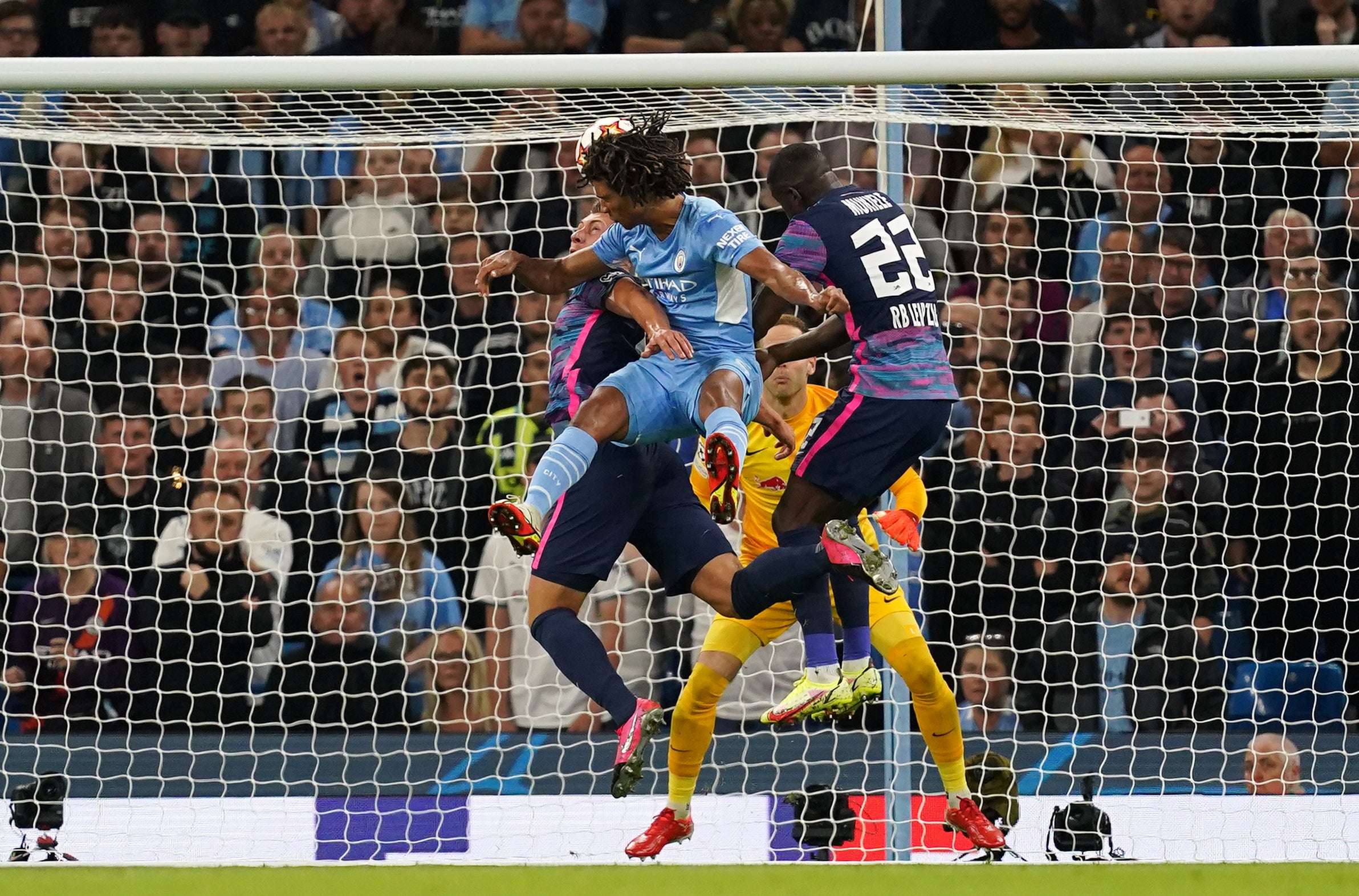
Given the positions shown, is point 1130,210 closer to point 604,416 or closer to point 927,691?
point 927,691

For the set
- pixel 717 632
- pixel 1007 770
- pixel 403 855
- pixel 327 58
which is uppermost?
pixel 327 58

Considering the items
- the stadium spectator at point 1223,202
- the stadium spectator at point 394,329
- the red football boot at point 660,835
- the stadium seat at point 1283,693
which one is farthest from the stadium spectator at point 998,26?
the red football boot at point 660,835

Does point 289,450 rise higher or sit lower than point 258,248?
lower

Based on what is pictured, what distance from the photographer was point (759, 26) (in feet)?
28.3

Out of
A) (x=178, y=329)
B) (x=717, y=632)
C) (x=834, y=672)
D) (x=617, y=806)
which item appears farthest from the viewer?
(x=178, y=329)

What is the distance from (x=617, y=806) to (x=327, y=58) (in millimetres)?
3074

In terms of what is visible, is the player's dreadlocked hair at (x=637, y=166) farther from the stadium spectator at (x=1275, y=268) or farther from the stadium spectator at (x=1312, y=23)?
the stadium spectator at (x=1312, y=23)

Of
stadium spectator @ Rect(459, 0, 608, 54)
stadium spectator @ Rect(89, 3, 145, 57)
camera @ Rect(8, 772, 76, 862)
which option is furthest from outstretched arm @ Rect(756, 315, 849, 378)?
stadium spectator @ Rect(89, 3, 145, 57)

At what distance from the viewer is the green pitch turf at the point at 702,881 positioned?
4871 millimetres

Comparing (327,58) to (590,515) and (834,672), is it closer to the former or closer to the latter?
(590,515)

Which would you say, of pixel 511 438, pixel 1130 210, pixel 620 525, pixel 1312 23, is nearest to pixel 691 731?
pixel 620 525

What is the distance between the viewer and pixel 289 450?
7320mm

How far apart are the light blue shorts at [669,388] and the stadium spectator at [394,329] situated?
2340mm

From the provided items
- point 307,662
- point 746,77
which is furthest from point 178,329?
point 746,77
